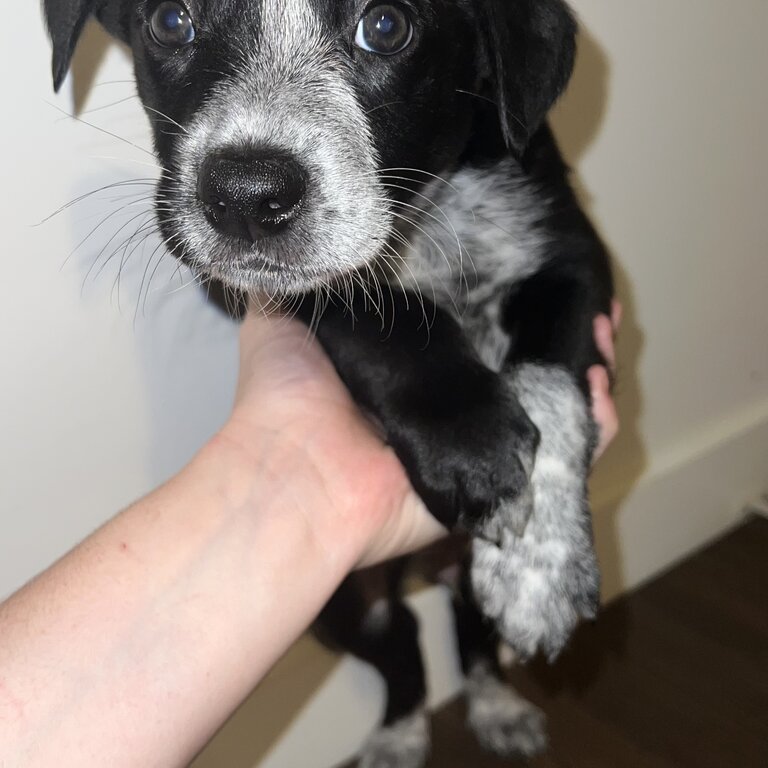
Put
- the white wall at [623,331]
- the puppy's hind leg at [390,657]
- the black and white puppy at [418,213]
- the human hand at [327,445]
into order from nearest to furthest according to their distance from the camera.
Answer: the black and white puppy at [418,213] < the human hand at [327,445] < the white wall at [623,331] < the puppy's hind leg at [390,657]

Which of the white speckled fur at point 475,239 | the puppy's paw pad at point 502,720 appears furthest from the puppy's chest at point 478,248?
the puppy's paw pad at point 502,720

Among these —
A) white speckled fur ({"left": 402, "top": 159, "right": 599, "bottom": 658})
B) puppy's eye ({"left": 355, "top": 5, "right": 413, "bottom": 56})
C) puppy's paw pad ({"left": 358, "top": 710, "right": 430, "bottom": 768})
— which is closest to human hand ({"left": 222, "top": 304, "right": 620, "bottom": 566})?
white speckled fur ({"left": 402, "top": 159, "right": 599, "bottom": 658})

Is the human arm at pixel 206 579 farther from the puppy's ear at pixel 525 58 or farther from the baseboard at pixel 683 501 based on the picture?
the baseboard at pixel 683 501

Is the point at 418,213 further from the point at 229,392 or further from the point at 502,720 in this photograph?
the point at 502,720

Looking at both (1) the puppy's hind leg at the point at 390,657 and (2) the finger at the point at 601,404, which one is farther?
(1) the puppy's hind leg at the point at 390,657

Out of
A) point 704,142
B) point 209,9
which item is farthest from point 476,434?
point 704,142

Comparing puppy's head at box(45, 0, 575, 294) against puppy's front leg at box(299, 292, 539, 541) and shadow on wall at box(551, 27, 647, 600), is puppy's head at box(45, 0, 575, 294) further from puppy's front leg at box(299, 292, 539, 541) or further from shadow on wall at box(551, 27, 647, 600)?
shadow on wall at box(551, 27, 647, 600)

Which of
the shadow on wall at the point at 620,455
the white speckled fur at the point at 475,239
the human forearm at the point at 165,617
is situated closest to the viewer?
the human forearm at the point at 165,617
